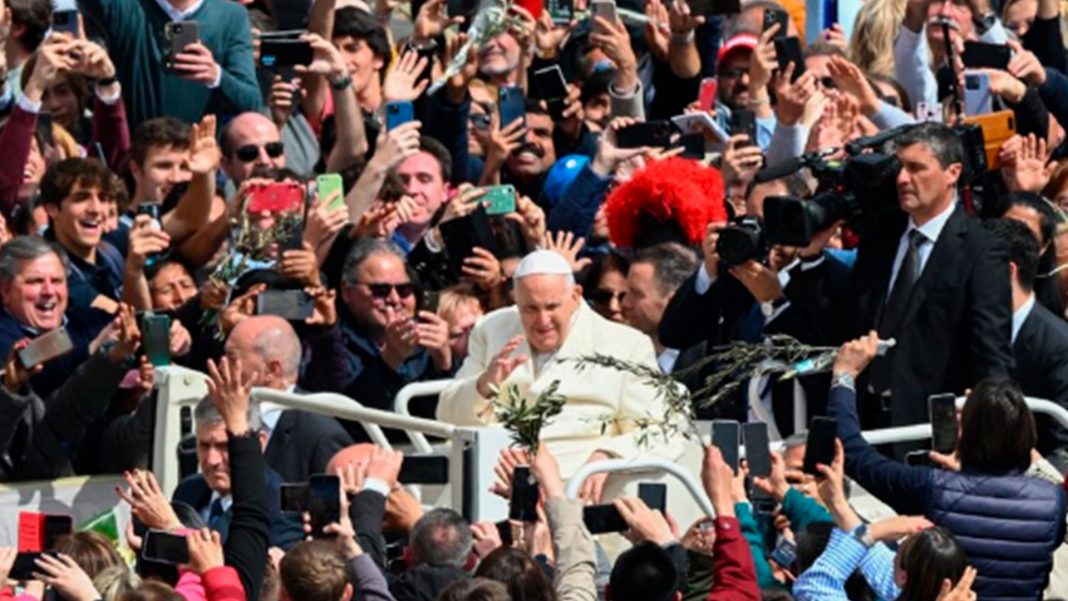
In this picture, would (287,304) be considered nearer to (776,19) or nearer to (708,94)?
(708,94)

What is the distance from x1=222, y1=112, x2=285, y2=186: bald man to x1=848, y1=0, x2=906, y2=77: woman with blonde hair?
3618 millimetres

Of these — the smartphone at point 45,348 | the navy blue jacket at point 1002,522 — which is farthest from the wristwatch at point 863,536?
the smartphone at point 45,348

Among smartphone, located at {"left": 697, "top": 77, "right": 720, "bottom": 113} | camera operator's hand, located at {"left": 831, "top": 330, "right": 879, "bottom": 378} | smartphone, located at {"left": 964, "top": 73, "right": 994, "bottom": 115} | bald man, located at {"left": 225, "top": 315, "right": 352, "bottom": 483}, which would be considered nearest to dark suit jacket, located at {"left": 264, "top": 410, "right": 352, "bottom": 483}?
bald man, located at {"left": 225, "top": 315, "right": 352, "bottom": 483}

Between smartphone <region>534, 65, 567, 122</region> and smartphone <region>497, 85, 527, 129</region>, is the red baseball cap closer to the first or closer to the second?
smartphone <region>534, 65, 567, 122</region>

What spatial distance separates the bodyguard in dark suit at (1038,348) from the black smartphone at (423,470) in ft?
8.06

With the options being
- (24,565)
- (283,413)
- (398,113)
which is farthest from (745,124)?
(24,565)

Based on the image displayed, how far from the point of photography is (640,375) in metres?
12.1

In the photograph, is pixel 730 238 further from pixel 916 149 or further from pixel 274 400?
pixel 274 400

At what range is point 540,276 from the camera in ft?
43.1

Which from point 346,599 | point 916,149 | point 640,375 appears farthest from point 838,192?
point 346,599

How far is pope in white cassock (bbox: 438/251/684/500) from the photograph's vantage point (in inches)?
508

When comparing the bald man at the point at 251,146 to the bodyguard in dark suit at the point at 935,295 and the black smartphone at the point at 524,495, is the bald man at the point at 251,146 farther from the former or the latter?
the black smartphone at the point at 524,495

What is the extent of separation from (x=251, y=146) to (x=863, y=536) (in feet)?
14.8

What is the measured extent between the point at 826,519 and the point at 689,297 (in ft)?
7.34
